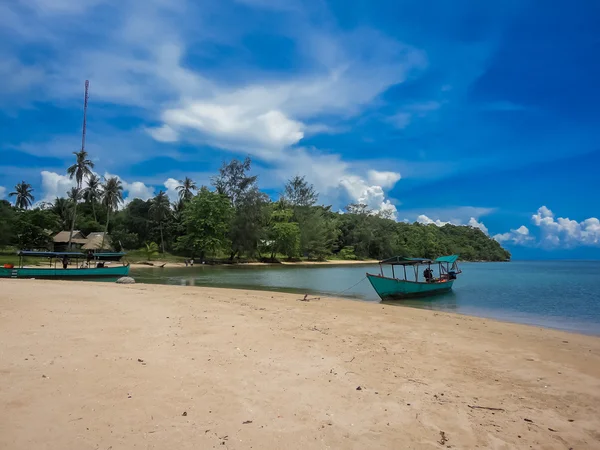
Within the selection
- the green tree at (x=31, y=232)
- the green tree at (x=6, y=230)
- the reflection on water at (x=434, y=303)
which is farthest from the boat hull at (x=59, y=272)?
the green tree at (x=6, y=230)

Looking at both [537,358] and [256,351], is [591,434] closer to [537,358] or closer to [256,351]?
[537,358]

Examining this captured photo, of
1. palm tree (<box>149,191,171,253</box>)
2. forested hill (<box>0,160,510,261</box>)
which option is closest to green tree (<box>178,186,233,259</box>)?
forested hill (<box>0,160,510,261</box>)

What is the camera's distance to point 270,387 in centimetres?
579

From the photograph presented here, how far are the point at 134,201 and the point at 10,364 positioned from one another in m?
69.7

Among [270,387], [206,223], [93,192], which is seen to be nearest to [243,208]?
[206,223]

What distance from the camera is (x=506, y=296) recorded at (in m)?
26.7

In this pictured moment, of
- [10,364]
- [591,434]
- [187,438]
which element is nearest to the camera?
[187,438]

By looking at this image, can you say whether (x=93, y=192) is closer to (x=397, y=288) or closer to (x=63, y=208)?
(x=63, y=208)

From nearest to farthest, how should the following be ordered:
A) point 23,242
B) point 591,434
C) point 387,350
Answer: point 591,434 < point 387,350 < point 23,242

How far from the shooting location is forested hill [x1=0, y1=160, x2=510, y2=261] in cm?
5519

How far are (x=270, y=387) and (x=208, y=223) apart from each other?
5059 centimetres

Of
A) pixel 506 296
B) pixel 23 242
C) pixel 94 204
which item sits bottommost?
pixel 506 296

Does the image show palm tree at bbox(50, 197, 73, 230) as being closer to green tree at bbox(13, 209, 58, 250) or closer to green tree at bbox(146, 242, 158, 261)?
green tree at bbox(13, 209, 58, 250)

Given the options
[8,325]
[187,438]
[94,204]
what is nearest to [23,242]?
[94,204]
